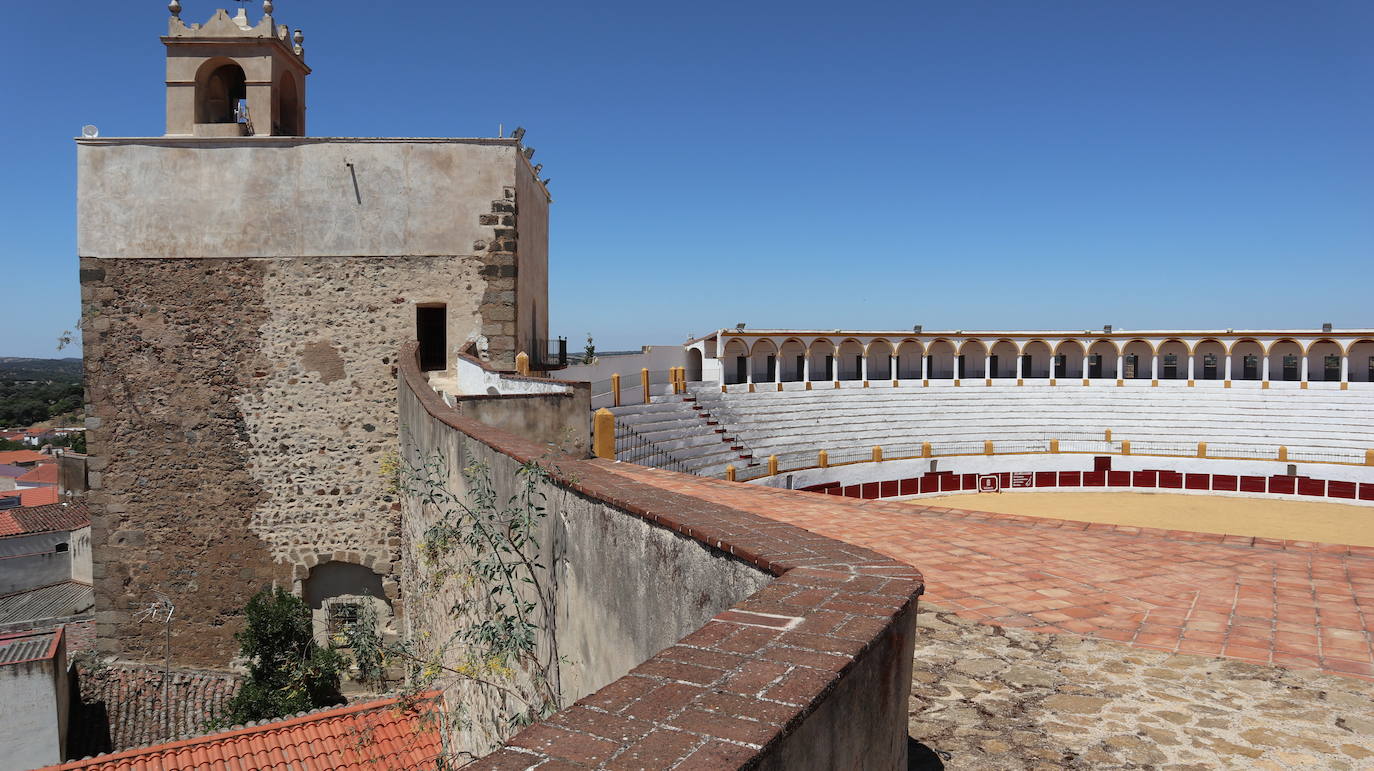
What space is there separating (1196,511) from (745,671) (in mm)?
26458

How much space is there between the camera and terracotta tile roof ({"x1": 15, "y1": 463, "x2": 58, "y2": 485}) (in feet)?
132

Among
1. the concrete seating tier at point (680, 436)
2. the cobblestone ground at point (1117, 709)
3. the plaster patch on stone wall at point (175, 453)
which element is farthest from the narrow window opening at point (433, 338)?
the cobblestone ground at point (1117, 709)

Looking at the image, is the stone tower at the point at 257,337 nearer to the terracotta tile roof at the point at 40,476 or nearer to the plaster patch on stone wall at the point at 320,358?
the plaster patch on stone wall at the point at 320,358

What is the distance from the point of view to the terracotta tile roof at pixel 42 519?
1021 inches

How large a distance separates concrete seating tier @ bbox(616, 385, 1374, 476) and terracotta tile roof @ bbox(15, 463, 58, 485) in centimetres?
3509

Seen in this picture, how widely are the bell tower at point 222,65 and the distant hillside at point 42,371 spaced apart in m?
128

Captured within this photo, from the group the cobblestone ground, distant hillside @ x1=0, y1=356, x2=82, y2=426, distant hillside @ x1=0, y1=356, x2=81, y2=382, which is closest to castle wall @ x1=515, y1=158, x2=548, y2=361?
the cobblestone ground

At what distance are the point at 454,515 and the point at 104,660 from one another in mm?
9112

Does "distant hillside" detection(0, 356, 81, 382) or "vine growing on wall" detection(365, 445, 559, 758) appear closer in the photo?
"vine growing on wall" detection(365, 445, 559, 758)

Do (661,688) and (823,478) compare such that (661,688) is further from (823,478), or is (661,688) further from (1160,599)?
(823,478)

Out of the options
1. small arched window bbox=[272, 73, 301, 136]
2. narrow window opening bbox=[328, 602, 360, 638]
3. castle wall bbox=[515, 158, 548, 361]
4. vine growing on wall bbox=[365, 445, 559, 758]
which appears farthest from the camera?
small arched window bbox=[272, 73, 301, 136]

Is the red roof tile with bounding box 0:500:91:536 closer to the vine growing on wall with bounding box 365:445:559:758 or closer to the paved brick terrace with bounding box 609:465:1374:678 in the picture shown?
the vine growing on wall with bounding box 365:445:559:758

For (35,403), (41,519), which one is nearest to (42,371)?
(35,403)

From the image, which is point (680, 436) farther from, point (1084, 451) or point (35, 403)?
point (35, 403)
